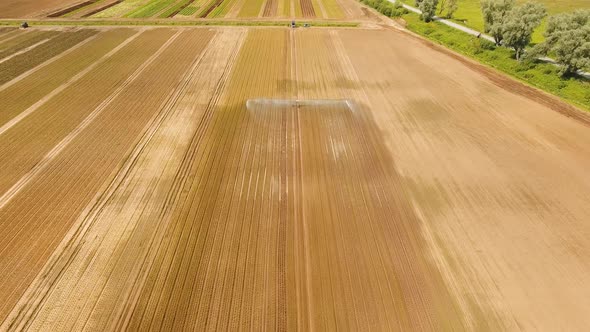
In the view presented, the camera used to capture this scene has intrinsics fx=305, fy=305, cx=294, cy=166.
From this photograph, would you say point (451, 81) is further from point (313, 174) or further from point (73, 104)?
point (73, 104)

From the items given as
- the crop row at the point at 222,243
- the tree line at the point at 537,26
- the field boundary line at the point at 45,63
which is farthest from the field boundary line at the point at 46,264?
the tree line at the point at 537,26

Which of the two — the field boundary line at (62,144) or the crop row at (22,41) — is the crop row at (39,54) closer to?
the crop row at (22,41)

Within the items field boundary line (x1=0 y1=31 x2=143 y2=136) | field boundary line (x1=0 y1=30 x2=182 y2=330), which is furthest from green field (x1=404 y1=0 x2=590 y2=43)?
field boundary line (x1=0 y1=30 x2=182 y2=330)

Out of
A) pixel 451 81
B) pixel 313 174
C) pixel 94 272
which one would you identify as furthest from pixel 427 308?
pixel 451 81

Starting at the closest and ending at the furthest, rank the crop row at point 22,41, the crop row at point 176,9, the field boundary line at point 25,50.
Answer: the field boundary line at point 25,50
the crop row at point 22,41
the crop row at point 176,9

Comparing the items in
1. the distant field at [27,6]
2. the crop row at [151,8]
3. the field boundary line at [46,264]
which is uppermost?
the crop row at [151,8]
